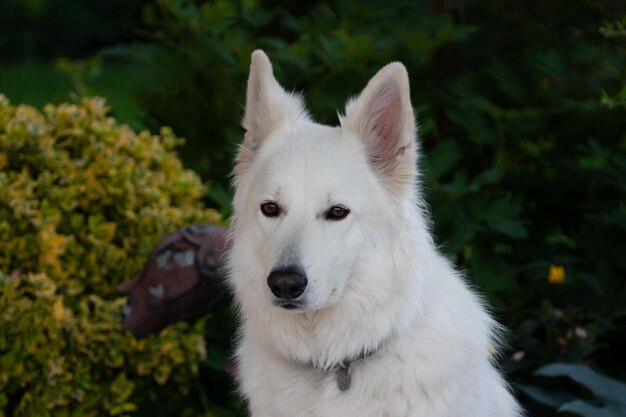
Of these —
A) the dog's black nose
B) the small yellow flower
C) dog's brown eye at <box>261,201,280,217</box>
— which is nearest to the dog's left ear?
dog's brown eye at <box>261,201,280,217</box>

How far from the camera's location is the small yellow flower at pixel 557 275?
4492 mm

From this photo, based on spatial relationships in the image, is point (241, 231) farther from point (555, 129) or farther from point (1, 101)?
point (555, 129)

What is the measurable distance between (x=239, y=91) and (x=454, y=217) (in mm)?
1759

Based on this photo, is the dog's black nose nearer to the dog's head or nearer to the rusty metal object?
the dog's head

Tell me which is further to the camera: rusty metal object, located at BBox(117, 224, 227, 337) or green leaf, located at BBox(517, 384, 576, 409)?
rusty metal object, located at BBox(117, 224, 227, 337)

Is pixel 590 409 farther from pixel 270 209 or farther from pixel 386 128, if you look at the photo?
pixel 270 209

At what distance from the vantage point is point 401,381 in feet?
10.1

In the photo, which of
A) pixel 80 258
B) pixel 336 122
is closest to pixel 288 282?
pixel 80 258

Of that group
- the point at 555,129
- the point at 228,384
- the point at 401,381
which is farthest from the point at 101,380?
the point at 555,129

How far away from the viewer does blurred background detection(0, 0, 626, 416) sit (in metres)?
4.37

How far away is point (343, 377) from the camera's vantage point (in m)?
3.16

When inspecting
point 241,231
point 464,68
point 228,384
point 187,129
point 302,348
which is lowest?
point 228,384

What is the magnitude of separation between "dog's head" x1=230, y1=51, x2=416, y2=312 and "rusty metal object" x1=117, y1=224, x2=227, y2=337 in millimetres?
797

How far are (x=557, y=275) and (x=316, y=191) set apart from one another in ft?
6.22
